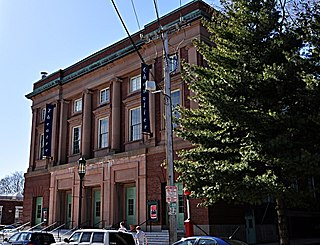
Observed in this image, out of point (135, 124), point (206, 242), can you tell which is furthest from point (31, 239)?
point (135, 124)

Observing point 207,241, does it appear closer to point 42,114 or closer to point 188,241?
point 188,241

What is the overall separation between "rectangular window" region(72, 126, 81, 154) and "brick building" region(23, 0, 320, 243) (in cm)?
9

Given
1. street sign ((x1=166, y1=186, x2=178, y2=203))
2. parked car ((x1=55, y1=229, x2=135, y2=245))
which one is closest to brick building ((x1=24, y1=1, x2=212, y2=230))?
parked car ((x1=55, y1=229, x2=135, y2=245))

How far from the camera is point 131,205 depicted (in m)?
29.4

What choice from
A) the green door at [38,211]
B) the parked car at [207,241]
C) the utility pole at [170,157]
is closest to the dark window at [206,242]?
the parked car at [207,241]

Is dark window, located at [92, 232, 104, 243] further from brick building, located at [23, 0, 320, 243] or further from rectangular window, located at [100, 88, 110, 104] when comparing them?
rectangular window, located at [100, 88, 110, 104]

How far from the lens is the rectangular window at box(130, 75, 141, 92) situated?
3061 cm

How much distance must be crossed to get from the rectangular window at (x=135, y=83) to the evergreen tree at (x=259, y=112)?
44.6 feet

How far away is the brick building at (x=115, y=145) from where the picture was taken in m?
25.8

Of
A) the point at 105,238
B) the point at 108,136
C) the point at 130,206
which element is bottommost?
the point at 105,238

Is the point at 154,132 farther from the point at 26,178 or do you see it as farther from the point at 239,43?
the point at 26,178

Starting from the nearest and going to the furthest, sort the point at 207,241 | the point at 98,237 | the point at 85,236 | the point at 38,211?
the point at 207,241, the point at 98,237, the point at 85,236, the point at 38,211

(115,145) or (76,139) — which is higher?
(76,139)

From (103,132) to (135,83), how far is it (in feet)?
16.5
